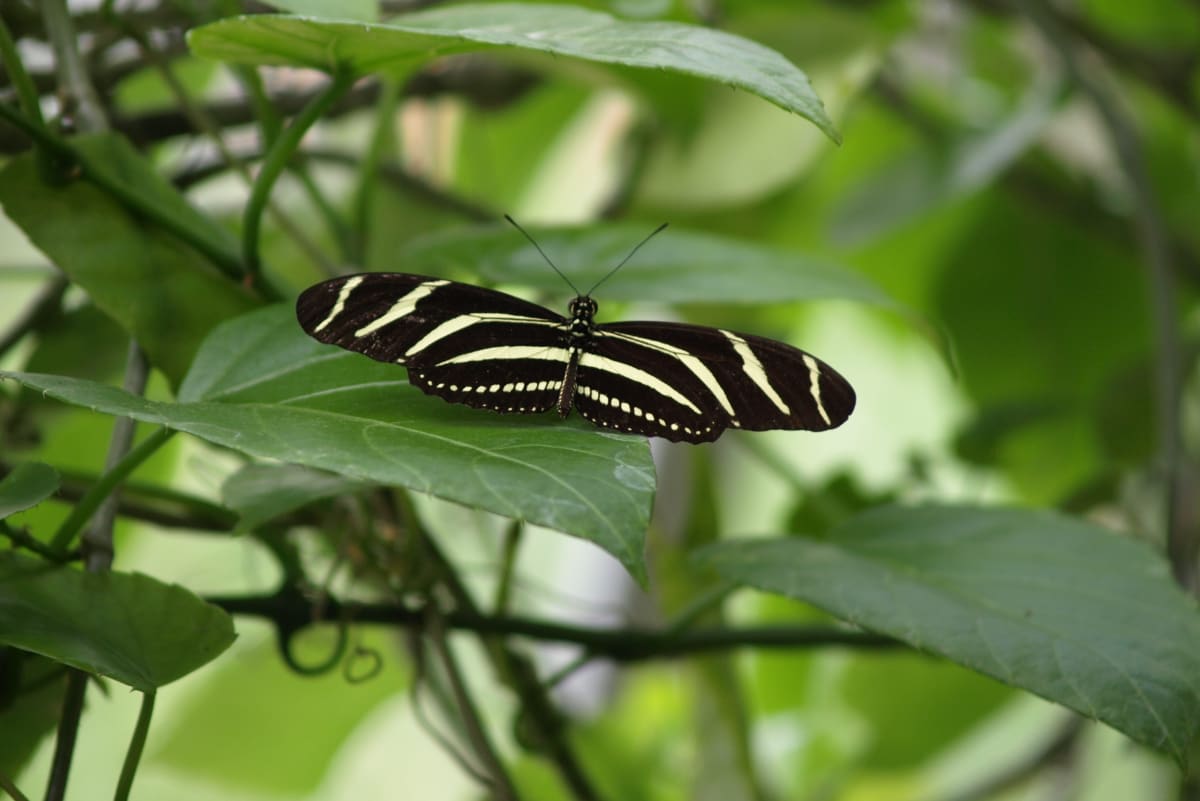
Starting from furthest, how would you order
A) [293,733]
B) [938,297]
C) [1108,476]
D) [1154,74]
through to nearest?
[938,297]
[1154,74]
[293,733]
[1108,476]

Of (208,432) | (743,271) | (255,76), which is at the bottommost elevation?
(208,432)

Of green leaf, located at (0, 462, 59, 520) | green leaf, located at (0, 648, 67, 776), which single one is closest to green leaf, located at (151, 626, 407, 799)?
green leaf, located at (0, 648, 67, 776)

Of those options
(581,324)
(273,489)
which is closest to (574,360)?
(581,324)

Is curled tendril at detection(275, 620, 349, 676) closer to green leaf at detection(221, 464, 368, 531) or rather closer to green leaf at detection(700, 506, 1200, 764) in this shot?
green leaf at detection(221, 464, 368, 531)

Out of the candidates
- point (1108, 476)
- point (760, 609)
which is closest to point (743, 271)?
point (1108, 476)

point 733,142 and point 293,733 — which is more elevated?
point 733,142

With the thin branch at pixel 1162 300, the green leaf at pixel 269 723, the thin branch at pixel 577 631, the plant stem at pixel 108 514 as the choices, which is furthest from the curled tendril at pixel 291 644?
the thin branch at pixel 1162 300

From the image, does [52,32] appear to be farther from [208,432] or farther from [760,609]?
[760,609]
